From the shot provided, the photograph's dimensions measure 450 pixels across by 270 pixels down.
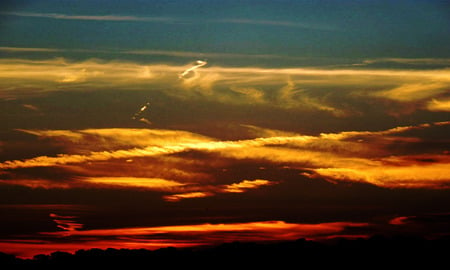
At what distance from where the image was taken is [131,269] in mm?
32125

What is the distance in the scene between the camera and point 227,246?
3175 cm

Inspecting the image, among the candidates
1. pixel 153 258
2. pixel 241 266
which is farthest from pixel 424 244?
pixel 153 258

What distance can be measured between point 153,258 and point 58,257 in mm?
3762

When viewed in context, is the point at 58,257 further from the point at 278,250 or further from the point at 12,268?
the point at 278,250

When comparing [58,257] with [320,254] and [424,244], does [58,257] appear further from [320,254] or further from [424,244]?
[424,244]

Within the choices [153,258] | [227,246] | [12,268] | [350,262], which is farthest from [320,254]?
[12,268]

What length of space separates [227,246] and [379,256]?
19.1 ft

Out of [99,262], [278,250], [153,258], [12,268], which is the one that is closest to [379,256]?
[278,250]

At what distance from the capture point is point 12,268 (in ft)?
107

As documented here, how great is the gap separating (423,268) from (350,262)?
2759mm

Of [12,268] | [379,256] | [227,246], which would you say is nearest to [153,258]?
[227,246]

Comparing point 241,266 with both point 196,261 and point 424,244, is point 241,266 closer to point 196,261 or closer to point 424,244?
point 196,261

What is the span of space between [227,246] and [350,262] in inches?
185

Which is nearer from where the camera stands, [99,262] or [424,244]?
[424,244]
